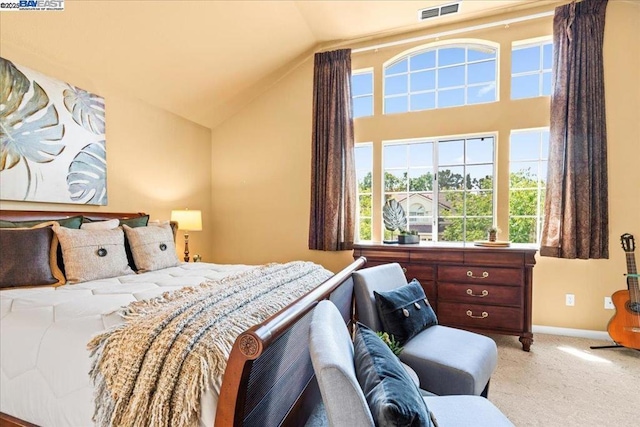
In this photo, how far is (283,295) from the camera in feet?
5.19

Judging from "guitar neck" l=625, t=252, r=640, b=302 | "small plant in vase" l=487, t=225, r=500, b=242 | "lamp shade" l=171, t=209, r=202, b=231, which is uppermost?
"lamp shade" l=171, t=209, r=202, b=231

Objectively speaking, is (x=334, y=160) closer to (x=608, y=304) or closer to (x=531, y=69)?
(x=531, y=69)

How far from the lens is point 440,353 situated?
1.70 metres

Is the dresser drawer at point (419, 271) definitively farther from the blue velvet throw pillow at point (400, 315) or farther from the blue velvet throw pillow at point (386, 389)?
the blue velvet throw pillow at point (386, 389)

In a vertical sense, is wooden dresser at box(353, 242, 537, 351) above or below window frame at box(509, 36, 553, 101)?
below

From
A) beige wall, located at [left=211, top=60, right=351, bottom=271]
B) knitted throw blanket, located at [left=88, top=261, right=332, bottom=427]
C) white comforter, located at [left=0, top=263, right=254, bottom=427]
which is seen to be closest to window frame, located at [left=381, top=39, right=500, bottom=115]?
beige wall, located at [left=211, top=60, right=351, bottom=271]

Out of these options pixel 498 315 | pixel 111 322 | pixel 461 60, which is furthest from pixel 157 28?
pixel 498 315

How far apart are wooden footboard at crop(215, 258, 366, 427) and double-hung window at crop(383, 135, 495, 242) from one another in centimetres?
205

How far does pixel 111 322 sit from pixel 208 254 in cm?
297

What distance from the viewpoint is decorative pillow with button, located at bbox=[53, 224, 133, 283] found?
2006mm

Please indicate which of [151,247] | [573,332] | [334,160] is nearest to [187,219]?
[151,247]

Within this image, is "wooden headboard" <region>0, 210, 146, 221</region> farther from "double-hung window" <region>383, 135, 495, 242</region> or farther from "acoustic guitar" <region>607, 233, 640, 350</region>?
"acoustic guitar" <region>607, 233, 640, 350</region>

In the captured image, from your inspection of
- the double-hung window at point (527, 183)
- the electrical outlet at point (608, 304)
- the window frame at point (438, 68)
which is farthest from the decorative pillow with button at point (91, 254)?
the electrical outlet at point (608, 304)

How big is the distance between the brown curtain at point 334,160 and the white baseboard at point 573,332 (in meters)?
2.10
